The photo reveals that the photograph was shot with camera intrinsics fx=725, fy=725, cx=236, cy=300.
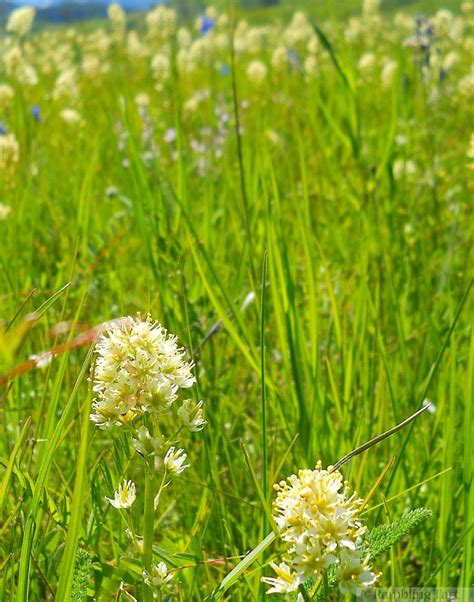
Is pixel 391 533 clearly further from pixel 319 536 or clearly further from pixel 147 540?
pixel 147 540

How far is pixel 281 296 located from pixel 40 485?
806 mm

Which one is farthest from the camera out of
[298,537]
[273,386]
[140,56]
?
[140,56]

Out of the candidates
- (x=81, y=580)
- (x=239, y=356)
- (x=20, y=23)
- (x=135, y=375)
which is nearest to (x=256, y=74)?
(x=20, y=23)

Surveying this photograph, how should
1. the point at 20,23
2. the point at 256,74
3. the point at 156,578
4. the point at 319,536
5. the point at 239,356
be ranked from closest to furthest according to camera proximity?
the point at 319,536 → the point at 156,578 → the point at 239,356 → the point at 20,23 → the point at 256,74

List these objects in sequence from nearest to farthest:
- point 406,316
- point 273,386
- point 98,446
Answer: point 273,386 < point 98,446 < point 406,316

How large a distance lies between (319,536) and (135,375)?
0.92ft

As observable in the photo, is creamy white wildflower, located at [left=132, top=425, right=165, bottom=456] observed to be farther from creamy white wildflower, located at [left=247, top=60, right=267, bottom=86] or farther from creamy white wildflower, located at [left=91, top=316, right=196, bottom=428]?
creamy white wildflower, located at [left=247, top=60, right=267, bottom=86]

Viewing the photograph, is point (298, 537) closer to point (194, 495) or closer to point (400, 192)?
point (194, 495)

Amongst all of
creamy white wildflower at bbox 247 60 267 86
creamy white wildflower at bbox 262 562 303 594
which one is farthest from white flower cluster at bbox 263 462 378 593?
creamy white wildflower at bbox 247 60 267 86

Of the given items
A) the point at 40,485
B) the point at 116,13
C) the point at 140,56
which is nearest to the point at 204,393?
the point at 40,485

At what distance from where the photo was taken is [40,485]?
759mm

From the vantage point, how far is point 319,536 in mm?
696

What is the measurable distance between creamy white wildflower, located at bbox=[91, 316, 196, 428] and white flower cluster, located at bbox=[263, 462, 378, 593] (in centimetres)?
19

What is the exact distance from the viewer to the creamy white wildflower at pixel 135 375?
832mm
